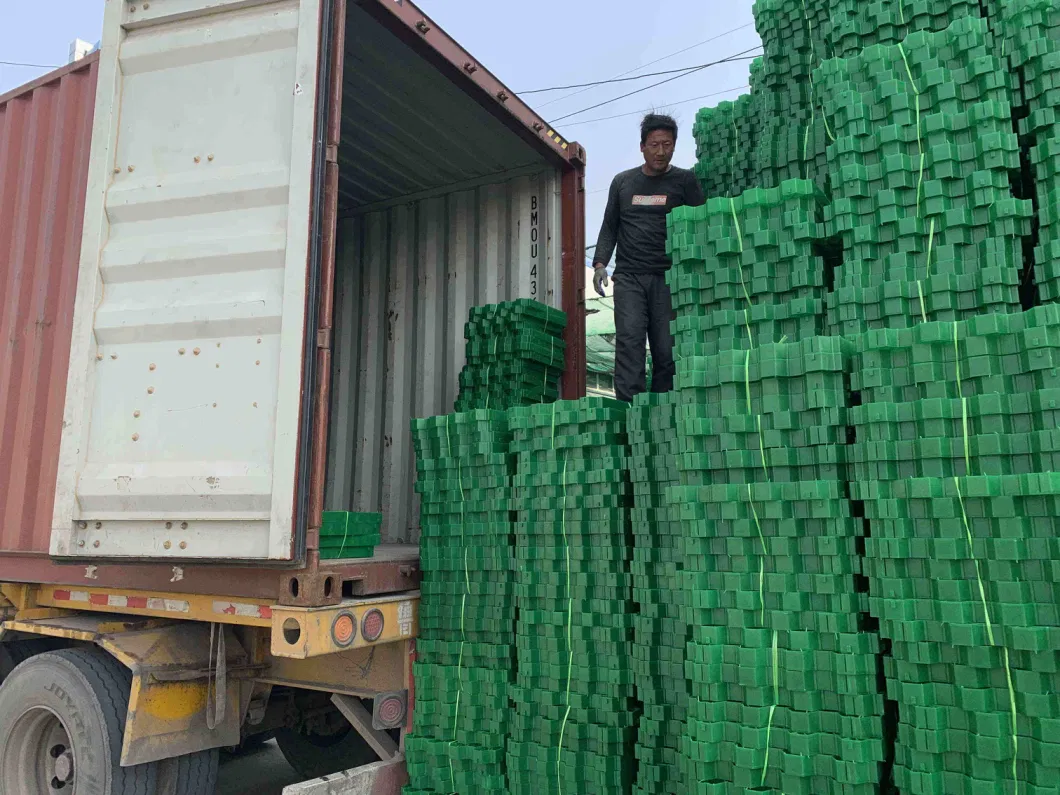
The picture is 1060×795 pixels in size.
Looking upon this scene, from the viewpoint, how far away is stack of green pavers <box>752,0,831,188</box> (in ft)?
12.6

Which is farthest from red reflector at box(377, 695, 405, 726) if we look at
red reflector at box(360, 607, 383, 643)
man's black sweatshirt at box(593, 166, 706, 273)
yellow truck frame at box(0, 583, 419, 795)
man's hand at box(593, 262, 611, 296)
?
man's black sweatshirt at box(593, 166, 706, 273)

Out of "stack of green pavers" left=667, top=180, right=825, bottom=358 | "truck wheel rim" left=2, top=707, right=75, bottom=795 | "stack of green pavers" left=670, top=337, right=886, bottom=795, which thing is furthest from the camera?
"truck wheel rim" left=2, top=707, right=75, bottom=795

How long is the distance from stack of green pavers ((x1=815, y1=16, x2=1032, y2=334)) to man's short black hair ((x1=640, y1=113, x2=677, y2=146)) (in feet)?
6.39

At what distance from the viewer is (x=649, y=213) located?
204 inches

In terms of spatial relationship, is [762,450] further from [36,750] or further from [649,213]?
[36,750]

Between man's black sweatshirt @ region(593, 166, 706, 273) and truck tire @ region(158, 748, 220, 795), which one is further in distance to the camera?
man's black sweatshirt @ region(593, 166, 706, 273)

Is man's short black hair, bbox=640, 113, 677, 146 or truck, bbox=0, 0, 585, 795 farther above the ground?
man's short black hair, bbox=640, 113, 677, 146

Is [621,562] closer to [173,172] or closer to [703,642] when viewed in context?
[703,642]

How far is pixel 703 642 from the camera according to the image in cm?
302

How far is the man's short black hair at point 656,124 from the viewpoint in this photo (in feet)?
16.9

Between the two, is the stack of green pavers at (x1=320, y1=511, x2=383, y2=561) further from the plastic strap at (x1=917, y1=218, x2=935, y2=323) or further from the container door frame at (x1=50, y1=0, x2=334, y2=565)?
the plastic strap at (x1=917, y1=218, x2=935, y2=323)

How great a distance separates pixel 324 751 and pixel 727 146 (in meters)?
4.51

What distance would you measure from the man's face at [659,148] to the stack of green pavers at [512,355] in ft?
3.80

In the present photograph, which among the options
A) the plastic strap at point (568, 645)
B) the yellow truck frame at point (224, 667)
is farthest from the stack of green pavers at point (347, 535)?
the plastic strap at point (568, 645)
